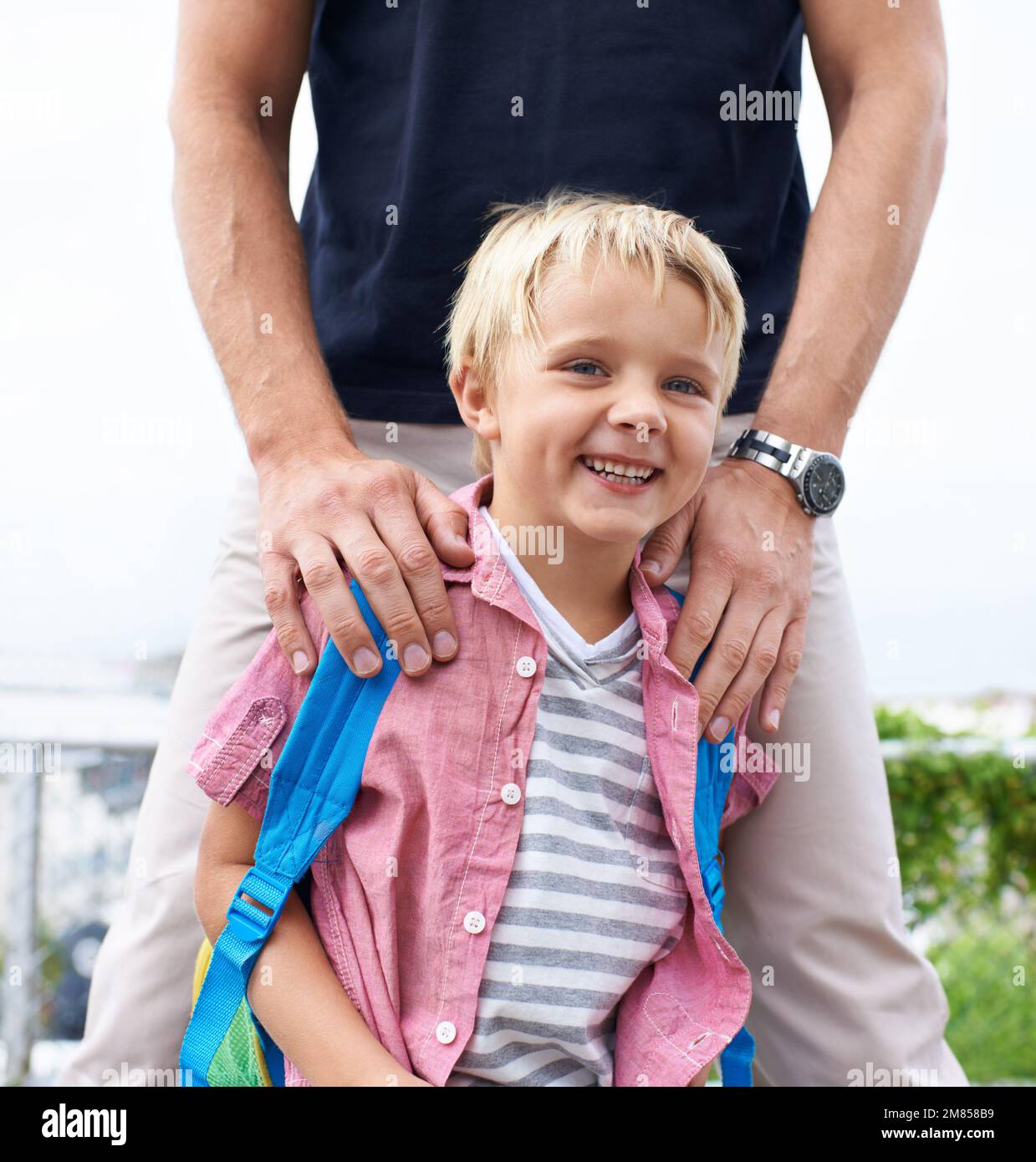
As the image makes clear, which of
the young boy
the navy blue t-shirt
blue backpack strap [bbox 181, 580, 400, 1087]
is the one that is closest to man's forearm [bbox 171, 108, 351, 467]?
the navy blue t-shirt

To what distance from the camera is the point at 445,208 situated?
167 centimetres

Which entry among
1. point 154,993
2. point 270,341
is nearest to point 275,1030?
point 154,993

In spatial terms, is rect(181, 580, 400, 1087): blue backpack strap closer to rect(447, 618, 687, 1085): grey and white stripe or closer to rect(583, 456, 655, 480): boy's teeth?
rect(447, 618, 687, 1085): grey and white stripe

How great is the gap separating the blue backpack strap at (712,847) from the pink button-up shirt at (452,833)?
1.3 inches

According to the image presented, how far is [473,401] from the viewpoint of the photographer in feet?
4.88

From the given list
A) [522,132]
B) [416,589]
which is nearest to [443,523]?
[416,589]

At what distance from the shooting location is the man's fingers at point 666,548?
153 centimetres

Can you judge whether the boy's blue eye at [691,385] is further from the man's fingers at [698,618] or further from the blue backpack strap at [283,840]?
the blue backpack strap at [283,840]

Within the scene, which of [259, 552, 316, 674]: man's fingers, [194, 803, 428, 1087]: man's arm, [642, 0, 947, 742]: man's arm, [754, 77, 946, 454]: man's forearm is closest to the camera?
[194, 803, 428, 1087]: man's arm

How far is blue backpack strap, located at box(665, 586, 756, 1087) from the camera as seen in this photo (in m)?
1.42

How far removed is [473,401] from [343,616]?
35 cm

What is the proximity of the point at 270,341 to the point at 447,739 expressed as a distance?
609 mm
